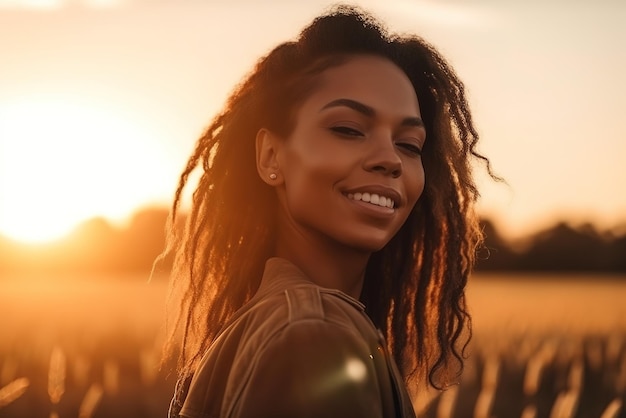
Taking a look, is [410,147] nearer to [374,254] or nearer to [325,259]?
[325,259]

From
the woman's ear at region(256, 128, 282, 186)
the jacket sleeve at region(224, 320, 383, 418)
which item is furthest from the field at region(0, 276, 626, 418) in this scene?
the jacket sleeve at region(224, 320, 383, 418)

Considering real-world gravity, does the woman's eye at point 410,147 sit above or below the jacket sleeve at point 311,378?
above

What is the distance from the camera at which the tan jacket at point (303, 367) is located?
2.52 m

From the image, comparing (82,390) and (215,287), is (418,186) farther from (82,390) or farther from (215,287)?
(82,390)

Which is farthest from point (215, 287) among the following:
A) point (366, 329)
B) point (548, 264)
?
point (548, 264)

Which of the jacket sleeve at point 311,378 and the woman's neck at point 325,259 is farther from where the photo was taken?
the woman's neck at point 325,259

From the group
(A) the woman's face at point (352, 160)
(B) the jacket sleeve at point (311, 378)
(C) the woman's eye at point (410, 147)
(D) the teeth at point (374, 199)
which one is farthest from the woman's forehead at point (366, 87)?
(B) the jacket sleeve at point (311, 378)

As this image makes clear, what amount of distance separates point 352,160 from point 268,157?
0.42 m

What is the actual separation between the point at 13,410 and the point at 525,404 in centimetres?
395

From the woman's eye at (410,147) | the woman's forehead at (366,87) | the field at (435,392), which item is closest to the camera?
the woman's forehead at (366,87)

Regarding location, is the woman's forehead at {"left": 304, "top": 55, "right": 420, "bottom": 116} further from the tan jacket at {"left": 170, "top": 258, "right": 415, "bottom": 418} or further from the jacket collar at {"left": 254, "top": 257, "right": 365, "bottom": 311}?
the tan jacket at {"left": 170, "top": 258, "right": 415, "bottom": 418}

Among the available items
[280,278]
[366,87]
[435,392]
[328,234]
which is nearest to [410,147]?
[366,87]

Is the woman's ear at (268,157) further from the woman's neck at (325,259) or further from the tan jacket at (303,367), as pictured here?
the tan jacket at (303,367)

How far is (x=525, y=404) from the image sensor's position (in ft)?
27.7
